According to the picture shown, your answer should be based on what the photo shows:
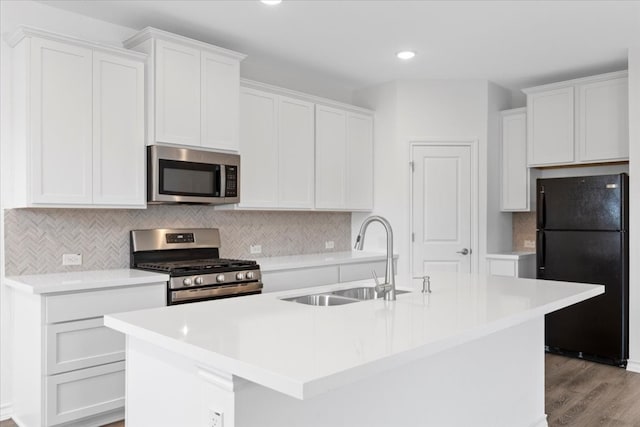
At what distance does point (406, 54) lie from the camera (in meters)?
4.36

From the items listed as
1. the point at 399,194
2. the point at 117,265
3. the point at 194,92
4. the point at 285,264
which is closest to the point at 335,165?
the point at 399,194

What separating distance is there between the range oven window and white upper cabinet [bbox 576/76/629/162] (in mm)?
3342

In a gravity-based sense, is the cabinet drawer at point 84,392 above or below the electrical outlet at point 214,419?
below

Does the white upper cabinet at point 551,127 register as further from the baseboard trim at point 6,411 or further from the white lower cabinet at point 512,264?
the baseboard trim at point 6,411

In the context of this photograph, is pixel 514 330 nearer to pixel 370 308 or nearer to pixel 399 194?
pixel 370 308

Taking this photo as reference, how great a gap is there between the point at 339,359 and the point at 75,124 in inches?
103

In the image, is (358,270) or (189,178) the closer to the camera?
(189,178)

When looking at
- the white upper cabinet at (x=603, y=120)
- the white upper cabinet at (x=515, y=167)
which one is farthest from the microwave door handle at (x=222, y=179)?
the white upper cabinet at (x=603, y=120)

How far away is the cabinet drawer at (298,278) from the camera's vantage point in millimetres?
4044

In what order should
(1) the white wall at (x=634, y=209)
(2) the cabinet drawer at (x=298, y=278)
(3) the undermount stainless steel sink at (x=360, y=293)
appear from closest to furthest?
(3) the undermount stainless steel sink at (x=360, y=293) < (2) the cabinet drawer at (x=298, y=278) < (1) the white wall at (x=634, y=209)

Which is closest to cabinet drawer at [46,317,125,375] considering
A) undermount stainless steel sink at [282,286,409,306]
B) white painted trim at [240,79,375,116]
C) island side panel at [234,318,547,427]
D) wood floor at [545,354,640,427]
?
undermount stainless steel sink at [282,286,409,306]

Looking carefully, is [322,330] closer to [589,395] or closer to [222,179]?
[222,179]

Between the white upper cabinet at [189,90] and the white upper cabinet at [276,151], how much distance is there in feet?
0.94

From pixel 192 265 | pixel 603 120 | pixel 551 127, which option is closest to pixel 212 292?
pixel 192 265
